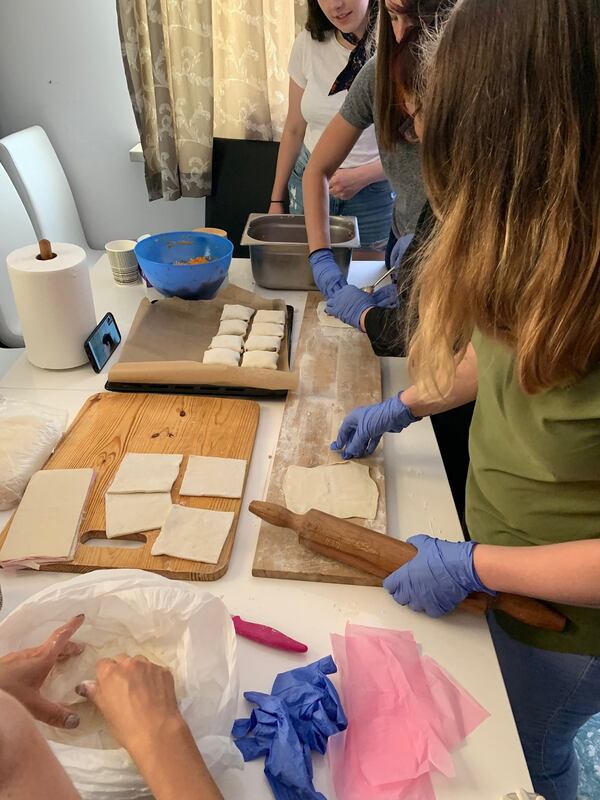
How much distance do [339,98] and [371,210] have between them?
0.40 m

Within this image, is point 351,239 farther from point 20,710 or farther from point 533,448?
point 20,710

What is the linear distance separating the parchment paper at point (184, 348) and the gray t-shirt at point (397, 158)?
41 cm

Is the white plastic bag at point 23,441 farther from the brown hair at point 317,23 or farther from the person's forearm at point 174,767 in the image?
the brown hair at point 317,23

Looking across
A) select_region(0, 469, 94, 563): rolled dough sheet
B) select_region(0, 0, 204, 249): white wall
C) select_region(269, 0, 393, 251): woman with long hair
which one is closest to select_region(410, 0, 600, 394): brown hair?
select_region(0, 469, 94, 563): rolled dough sheet

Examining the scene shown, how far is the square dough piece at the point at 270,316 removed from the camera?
1.57 meters

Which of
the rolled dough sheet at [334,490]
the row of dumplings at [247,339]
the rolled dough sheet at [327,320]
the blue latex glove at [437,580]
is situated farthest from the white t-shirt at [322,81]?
the blue latex glove at [437,580]

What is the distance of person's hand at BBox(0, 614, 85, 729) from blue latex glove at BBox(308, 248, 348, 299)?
1129mm

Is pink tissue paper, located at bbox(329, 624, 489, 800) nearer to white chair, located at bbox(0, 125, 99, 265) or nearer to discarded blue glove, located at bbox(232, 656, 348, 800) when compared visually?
discarded blue glove, located at bbox(232, 656, 348, 800)

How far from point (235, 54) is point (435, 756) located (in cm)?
Result: 270

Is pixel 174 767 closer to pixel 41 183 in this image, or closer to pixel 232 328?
pixel 232 328

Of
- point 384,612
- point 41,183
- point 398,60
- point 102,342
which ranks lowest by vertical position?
point 384,612

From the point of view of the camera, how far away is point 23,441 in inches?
43.0

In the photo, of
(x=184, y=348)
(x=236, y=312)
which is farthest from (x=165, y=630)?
(x=236, y=312)

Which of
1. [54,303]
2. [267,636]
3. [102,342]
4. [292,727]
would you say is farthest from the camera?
[102,342]
